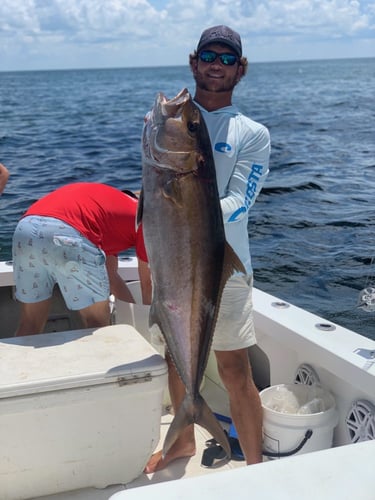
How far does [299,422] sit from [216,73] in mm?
1727

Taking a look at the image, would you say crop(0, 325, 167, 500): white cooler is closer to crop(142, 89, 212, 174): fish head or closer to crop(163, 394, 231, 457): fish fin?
crop(163, 394, 231, 457): fish fin

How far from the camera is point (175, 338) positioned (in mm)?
2691

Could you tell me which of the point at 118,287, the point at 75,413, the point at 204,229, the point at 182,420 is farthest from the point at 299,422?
the point at 118,287

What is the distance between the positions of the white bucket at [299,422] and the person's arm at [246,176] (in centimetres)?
103

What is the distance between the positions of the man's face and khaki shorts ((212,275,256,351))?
92 cm

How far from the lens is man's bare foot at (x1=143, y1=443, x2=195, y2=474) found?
3307 millimetres

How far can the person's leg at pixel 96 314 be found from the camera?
3.29m

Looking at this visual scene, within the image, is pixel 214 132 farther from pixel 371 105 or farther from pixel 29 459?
pixel 371 105

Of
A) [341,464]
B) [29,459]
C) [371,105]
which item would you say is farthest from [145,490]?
[371,105]

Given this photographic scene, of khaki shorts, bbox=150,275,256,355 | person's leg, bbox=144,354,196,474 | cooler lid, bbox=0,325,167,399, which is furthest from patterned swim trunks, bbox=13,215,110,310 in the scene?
person's leg, bbox=144,354,196,474

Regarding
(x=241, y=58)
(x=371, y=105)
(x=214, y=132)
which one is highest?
(x=241, y=58)

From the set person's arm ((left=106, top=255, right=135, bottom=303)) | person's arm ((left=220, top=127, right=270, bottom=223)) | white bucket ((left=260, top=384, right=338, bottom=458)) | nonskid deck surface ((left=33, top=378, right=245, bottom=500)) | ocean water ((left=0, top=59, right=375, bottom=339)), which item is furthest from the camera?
ocean water ((left=0, top=59, right=375, bottom=339))

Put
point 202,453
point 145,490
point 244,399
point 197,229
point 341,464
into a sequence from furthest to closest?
point 202,453
point 244,399
point 197,229
point 341,464
point 145,490

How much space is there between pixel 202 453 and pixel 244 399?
601 mm
